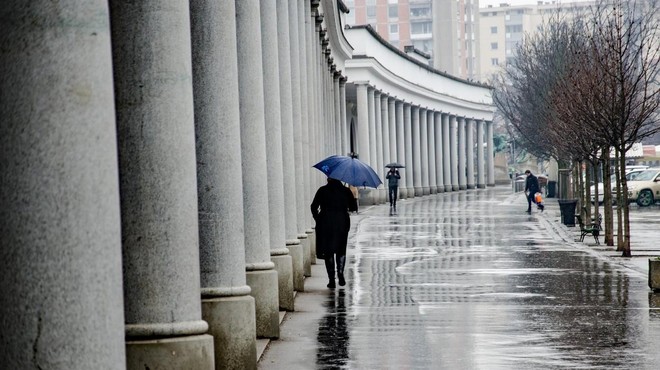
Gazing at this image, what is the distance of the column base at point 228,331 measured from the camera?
1145 centimetres

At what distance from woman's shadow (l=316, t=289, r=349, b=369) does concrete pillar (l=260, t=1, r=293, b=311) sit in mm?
666

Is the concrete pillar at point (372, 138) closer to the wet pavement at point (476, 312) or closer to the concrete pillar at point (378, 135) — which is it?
the concrete pillar at point (378, 135)

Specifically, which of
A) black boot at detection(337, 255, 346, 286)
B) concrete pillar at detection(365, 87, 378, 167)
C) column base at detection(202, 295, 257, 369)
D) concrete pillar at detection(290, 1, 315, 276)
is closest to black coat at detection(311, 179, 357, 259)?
black boot at detection(337, 255, 346, 286)

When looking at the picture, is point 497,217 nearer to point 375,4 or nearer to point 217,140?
point 217,140

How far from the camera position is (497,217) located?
1896 inches

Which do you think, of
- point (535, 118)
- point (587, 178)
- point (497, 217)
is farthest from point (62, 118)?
point (535, 118)

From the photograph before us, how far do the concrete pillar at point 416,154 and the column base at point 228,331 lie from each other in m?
67.4

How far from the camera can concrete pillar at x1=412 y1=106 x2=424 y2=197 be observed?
7938 cm

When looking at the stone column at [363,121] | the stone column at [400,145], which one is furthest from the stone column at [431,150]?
the stone column at [363,121]

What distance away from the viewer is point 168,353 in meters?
8.98

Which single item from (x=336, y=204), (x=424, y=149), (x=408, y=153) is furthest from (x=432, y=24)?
(x=336, y=204)

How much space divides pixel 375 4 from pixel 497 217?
12312 cm

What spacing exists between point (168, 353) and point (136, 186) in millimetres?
1061

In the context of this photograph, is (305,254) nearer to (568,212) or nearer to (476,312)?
(476,312)
